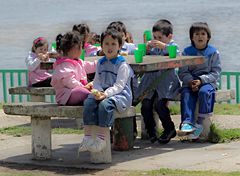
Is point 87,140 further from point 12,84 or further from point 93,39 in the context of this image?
point 12,84

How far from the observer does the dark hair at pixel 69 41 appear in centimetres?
844

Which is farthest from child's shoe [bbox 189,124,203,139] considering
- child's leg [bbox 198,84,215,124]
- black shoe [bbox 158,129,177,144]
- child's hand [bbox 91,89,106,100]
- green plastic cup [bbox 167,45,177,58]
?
child's hand [bbox 91,89,106,100]

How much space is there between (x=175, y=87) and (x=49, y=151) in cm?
160

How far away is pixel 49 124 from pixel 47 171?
2.19 feet

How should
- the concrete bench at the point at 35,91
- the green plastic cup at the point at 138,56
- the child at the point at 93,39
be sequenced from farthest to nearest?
the child at the point at 93,39 < the concrete bench at the point at 35,91 < the green plastic cup at the point at 138,56

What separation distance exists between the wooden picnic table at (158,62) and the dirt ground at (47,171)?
112cm

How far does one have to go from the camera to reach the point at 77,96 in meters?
8.35

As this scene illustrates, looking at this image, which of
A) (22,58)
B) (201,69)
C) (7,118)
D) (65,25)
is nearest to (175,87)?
(201,69)

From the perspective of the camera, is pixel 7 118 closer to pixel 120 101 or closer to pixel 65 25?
pixel 120 101

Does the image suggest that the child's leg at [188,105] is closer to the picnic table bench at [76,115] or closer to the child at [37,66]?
the picnic table bench at [76,115]

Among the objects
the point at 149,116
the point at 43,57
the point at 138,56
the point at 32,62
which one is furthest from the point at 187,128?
the point at 32,62

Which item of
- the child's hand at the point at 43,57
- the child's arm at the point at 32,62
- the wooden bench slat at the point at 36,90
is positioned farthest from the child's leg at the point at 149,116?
the child's arm at the point at 32,62

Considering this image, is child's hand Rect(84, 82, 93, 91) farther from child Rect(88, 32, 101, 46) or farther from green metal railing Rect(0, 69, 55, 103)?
green metal railing Rect(0, 69, 55, 103)

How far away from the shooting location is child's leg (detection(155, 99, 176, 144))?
30.2 feet
